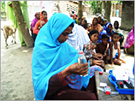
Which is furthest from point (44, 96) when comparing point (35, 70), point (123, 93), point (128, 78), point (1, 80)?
point (1, 80)

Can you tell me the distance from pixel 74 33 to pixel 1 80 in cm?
235

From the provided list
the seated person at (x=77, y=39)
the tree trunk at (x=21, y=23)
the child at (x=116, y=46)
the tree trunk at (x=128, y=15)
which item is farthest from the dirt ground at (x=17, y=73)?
the tree trunk at (x=128, y=15)

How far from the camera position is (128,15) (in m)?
9.84

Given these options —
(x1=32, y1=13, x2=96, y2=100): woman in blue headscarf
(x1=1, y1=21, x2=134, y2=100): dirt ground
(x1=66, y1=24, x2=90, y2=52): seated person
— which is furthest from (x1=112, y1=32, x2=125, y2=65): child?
(x1=32, y1=13, x2=96, y2=100): woman in blue headscarf

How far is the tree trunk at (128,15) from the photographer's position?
9.70 meters

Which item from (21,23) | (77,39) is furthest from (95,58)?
→ (21,23)

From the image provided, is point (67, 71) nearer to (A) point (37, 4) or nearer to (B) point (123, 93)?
(B) point (123, 93)

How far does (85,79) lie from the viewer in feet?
5.92

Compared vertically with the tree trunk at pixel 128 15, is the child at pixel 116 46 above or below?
below

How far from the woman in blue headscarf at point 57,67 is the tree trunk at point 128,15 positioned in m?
9.43

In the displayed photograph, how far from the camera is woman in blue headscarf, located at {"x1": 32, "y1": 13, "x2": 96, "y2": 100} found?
1453mm

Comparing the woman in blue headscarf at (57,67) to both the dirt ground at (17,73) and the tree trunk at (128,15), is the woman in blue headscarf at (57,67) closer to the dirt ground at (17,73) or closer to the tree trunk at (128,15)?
the dirt ground at (17,73)

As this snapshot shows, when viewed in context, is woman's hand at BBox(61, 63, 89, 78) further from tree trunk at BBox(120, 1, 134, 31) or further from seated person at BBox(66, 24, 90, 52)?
tree trunk at BBox(120, 1, 134, 31)

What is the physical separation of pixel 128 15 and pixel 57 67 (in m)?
9.92
